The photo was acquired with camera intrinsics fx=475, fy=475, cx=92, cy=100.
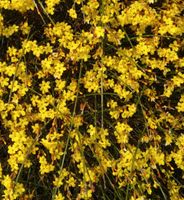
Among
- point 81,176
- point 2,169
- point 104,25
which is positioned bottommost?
point 81,176

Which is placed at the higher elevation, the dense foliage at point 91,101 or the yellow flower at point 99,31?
the yellow flower at point 99,31

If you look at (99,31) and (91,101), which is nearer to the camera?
(99,31)

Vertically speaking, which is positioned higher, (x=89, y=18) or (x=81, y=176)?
(x=89, y=18)

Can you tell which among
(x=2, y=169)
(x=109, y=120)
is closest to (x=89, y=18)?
(x=109, y=120)

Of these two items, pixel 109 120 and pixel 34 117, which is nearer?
pixel 34 117

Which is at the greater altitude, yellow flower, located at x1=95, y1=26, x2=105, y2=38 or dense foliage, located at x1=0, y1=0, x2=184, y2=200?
yellow flower, located at x1=95, y1=26, x2=105, y2=38

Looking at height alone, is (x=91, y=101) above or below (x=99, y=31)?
below

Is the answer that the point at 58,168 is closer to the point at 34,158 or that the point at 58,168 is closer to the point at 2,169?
the point at 34,158
